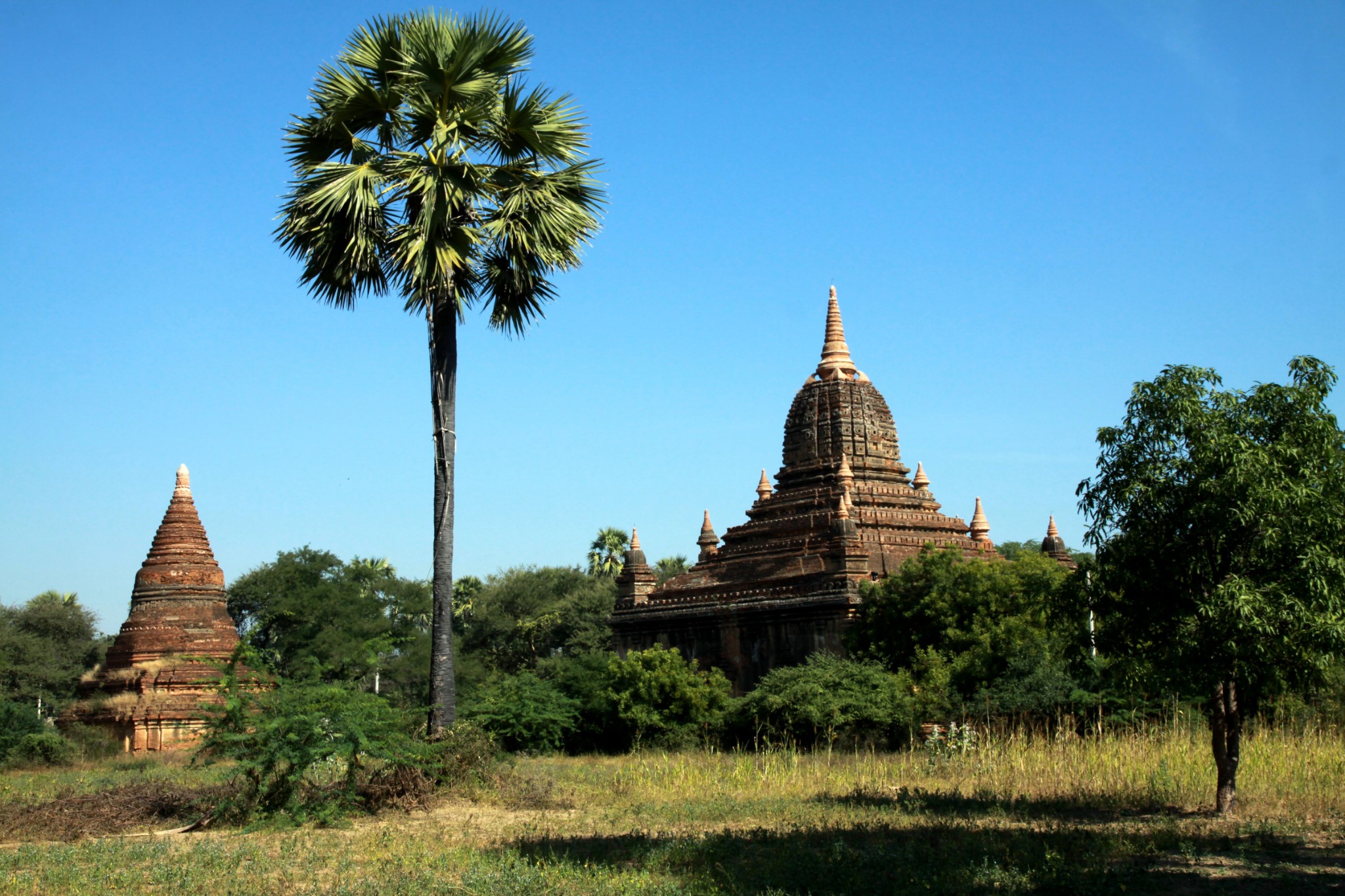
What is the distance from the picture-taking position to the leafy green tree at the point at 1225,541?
37.7 feet

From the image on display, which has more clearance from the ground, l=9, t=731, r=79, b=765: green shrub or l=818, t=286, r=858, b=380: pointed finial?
l=818, t=286, r=858, b=380: pointed finial

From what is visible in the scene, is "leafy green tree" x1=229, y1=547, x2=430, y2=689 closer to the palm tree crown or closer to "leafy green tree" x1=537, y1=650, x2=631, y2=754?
"leafy green tree" x1=537, y1=650, x2=631, y2=754

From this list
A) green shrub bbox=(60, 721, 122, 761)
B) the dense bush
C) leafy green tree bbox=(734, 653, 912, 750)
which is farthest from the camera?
green shrub bbox=(60, 721, 122, 761)

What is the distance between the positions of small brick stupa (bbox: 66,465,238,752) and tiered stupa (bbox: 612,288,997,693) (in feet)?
30.8

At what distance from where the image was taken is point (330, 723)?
1350cm

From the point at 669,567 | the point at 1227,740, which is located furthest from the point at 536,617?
the point at 1227,740

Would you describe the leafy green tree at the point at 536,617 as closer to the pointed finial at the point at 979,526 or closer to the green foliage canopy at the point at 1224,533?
the pointed finial at the point at 979,526

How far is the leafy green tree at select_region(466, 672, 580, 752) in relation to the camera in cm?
2253

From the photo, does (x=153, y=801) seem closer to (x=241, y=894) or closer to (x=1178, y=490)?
(x=241, y=894)

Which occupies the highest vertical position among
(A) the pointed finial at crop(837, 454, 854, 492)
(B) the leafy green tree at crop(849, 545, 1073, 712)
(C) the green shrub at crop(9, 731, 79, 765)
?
(A) the pointed finial at crop(837, 454, 854, 492)

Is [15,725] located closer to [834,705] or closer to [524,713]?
[524,713]

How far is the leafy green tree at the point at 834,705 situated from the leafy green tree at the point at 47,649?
23078mm

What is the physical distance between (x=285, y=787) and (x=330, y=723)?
81cm

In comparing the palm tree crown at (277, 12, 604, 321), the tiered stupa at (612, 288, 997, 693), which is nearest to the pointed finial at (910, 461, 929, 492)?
the tiered stupa at (612, 288, 997, 693)
